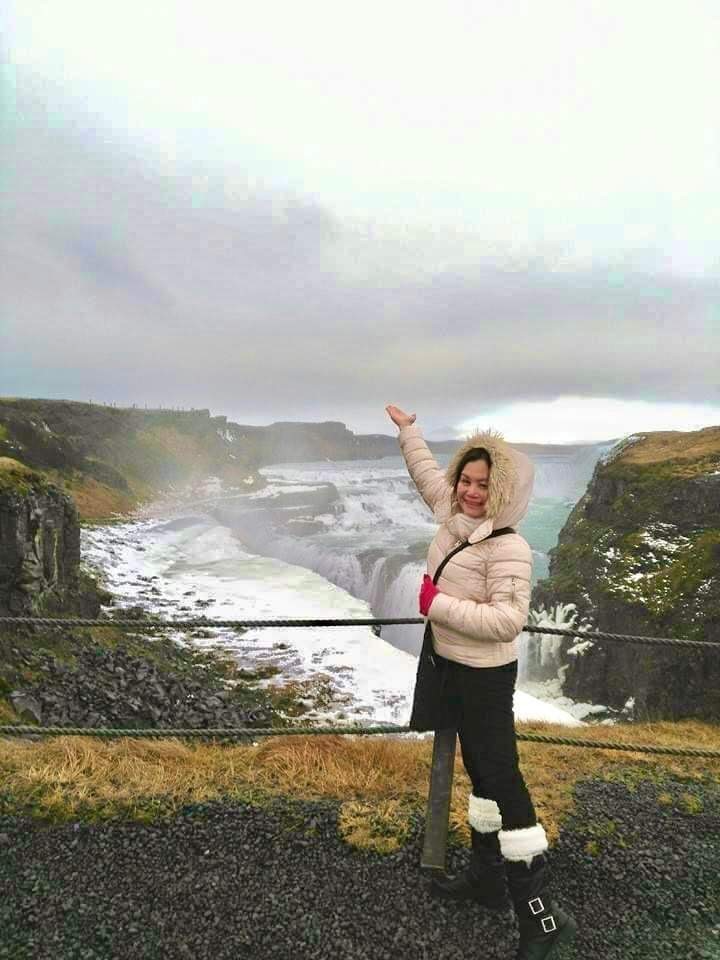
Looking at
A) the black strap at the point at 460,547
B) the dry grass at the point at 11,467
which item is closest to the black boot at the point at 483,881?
the black strap at the point at 460,547

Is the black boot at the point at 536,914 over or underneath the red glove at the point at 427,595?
underneath

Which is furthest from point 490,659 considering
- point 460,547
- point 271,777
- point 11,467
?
point 11,467

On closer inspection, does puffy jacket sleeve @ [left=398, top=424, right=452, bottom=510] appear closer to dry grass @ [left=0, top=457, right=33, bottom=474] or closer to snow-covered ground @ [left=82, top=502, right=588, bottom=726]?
snow-covered ground @ [left=82, top=502, right=588, bottom=726]

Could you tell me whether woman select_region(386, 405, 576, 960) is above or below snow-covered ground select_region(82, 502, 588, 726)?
above

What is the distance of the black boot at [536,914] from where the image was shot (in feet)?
9.77

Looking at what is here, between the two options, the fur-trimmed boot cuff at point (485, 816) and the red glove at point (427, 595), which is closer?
the red glove at point (427, 595)

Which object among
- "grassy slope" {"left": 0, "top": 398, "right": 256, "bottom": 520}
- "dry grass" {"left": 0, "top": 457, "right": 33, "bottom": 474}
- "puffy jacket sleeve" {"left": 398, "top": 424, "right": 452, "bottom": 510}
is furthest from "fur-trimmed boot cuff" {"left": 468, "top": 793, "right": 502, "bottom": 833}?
"grassy slope" {"left": 0, "top": 398, "right": 256, "bottom": 520}

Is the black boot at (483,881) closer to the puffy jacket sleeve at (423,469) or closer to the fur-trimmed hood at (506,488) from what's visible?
the fur-trimmed hood at (506,488)

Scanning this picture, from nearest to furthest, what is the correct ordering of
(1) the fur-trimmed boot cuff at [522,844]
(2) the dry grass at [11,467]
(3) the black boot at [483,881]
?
(1) the fur-trimmed boot cuff at [522,844] < (3) the black boot at [483,881] < (2) the dry grass at [11,467]

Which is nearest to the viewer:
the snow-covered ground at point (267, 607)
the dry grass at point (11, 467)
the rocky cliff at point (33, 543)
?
the rocky cliff at point (33, 543)

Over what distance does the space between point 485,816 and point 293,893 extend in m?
1.31

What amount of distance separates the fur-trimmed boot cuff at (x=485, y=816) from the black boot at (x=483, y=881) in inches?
2.2

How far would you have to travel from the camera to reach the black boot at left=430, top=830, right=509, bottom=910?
3.44 metres

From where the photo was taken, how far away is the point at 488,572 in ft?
10.2
